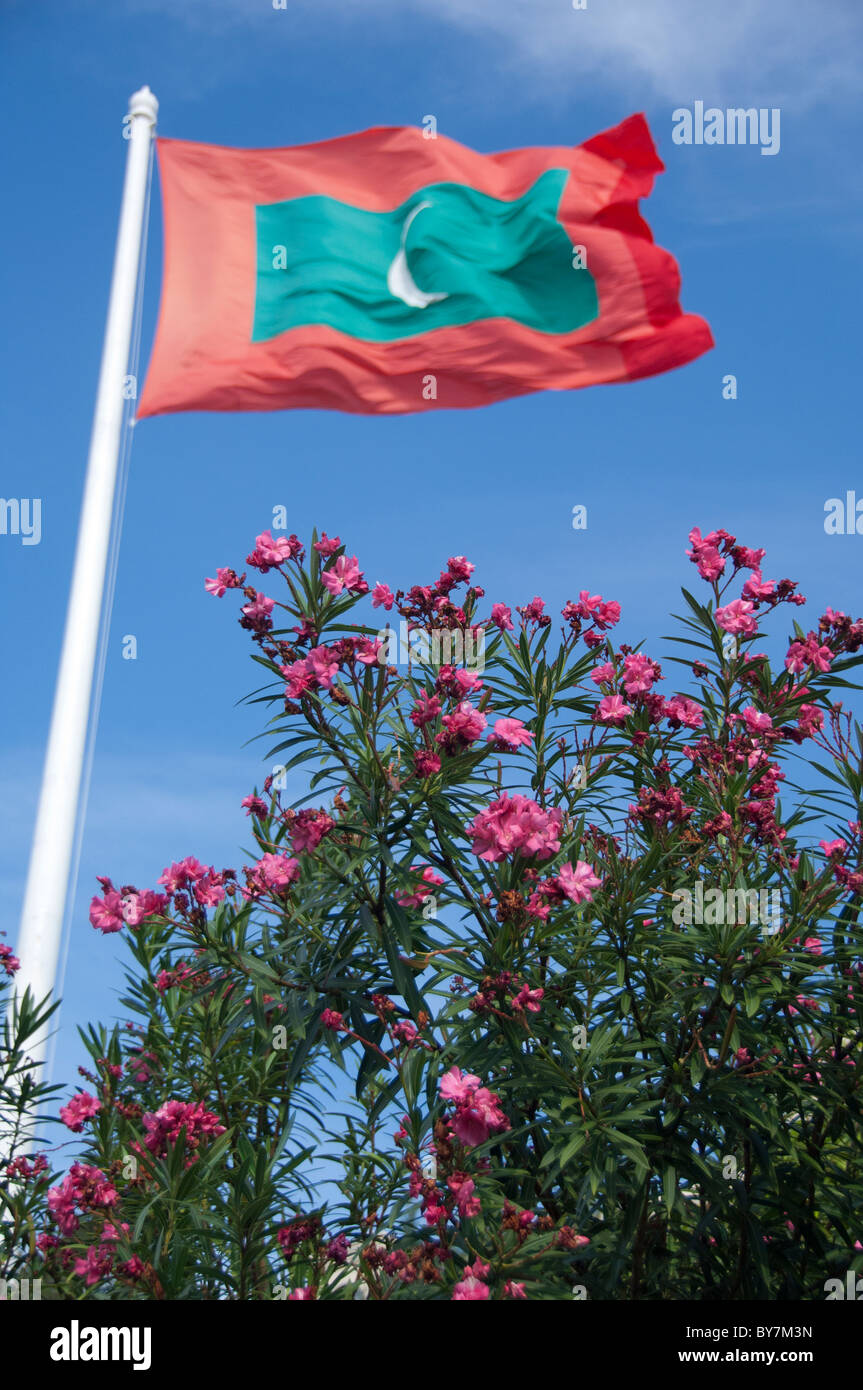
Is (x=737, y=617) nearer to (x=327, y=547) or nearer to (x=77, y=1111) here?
(x=327, y=547)

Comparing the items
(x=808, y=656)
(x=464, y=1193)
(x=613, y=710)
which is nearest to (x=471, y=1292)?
(x=464, y=1193)

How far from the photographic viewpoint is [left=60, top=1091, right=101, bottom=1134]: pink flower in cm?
388

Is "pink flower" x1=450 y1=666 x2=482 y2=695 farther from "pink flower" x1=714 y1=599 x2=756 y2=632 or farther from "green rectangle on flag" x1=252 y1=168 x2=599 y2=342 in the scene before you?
"green rectangle on flag" x1=252 y1=168 x2=599 y2=342

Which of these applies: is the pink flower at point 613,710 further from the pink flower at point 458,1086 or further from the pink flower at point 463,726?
the pink flower at point 458,1086

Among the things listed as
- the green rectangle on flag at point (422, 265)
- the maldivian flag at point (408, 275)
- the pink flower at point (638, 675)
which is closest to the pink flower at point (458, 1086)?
the pink flower at point (638, 675)

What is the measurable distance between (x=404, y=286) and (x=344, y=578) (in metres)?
5.51

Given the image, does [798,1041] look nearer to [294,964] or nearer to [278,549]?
[294,964]

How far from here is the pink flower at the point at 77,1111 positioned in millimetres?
3877

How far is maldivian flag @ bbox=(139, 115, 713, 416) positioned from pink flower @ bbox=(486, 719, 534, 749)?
4.29 metres

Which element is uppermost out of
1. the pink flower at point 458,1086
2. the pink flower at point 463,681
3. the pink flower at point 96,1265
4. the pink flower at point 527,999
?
the pink flower at point 463,681

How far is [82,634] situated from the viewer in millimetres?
5895

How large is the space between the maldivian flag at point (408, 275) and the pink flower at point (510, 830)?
4.67 m

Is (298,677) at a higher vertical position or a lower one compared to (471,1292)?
higher

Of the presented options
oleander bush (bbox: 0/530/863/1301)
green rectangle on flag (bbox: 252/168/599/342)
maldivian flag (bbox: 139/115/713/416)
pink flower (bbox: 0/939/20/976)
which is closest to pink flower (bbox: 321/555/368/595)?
oleander bush (bbox: 0/530/863/1301)
